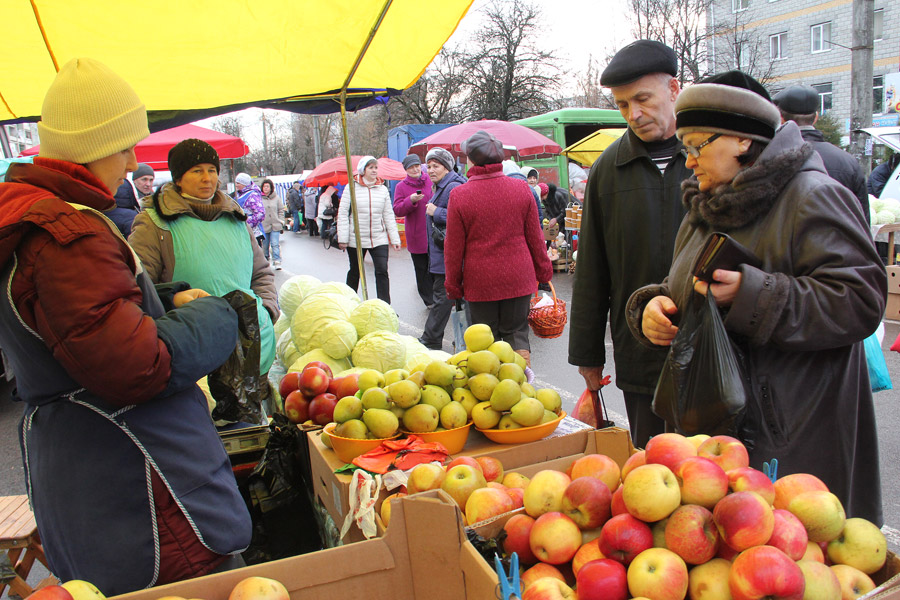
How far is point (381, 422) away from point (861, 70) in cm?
1238

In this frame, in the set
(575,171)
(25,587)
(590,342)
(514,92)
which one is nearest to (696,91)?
(590,342)

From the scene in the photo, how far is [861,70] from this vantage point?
11.1m

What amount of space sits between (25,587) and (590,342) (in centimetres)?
284

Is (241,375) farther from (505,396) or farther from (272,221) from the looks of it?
(272,221)

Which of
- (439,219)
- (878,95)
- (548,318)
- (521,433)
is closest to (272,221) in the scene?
(439,219)

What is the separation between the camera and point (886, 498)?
3.63m

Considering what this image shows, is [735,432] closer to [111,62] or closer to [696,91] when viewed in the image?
[696,91]

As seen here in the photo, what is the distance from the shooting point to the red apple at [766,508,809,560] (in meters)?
1.24

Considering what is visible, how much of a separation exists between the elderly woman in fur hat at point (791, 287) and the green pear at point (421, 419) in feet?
3.46

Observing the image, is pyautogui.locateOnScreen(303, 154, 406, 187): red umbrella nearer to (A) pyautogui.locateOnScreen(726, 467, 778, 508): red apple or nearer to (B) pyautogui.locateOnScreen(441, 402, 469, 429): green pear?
(B) pyautogui.locateOnScreen(441, 402, 469, 429): green pear

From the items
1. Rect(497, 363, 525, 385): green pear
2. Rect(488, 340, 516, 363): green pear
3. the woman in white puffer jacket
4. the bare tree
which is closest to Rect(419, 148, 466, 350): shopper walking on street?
the woman in white puffer jacket

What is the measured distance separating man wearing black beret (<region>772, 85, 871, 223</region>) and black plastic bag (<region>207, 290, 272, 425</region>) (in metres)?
2.94

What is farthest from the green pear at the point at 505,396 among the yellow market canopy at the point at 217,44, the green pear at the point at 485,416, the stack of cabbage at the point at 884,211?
the stack of cabbage at the point at 884,211

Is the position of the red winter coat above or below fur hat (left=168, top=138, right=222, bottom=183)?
below
